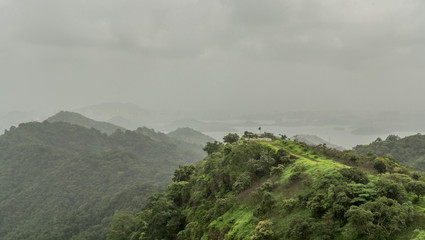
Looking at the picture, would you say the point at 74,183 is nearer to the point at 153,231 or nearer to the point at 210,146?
the point at 210,146

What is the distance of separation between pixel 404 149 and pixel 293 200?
345ft

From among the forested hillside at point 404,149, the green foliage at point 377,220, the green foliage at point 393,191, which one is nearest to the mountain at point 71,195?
the green foliage at point 377,220

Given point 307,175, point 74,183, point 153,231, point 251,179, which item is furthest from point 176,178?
point 74,183

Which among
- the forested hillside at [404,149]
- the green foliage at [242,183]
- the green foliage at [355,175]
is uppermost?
the green foliage at [355,175]

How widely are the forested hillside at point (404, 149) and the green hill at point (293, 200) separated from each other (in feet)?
249

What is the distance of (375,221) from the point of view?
1602 centimetres

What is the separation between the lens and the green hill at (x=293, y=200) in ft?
52.9

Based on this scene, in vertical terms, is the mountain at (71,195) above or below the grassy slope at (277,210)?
below

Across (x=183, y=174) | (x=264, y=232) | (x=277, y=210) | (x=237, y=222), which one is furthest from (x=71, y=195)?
(x=264, y=232)

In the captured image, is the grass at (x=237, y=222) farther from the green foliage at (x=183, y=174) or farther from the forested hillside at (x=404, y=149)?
the forested hillside at (x=404, y=149)

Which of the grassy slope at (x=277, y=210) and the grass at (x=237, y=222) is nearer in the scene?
the grassy slope at (x=277, y=210)

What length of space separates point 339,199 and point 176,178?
37.6 metres

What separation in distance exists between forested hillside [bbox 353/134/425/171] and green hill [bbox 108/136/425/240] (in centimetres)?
7603

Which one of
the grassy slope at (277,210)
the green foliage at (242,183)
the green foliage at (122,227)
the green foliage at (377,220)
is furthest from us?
the green foliage at (122,227)
